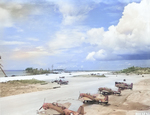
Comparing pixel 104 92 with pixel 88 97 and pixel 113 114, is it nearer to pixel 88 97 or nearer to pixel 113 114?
pixel 88 97

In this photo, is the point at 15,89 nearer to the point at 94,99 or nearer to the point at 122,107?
the point at 94,99

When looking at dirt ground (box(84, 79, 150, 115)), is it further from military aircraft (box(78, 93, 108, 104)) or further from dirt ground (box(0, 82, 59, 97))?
dirt ground (box(0, 82, 59, 97))

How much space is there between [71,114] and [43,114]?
2.42 m

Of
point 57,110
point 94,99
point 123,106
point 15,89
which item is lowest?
point 123,106

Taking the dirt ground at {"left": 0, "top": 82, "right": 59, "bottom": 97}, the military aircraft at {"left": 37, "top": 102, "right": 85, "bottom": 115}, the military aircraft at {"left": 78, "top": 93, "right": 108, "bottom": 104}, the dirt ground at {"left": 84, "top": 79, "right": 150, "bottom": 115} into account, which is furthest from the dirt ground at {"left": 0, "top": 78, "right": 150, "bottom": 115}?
the military aircraft at {"left": 37, "top": 102, "right": 85, "bottom": 115}

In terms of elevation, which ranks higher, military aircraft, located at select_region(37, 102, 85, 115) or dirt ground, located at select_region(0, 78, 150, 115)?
military aircraft, located at select_region(37, 102, 85, 115)

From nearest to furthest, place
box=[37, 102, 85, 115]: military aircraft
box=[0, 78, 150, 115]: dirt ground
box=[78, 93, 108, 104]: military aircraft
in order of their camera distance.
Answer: box=[37, 102, 85, 115]: military aircraft → box=[0, 78, 150, 115]: dirt ground → box=[78, 93, 108, 104]: military aircraft

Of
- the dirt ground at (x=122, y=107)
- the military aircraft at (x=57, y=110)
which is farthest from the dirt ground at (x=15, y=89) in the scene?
the dirt ground at (x=122, y=107)

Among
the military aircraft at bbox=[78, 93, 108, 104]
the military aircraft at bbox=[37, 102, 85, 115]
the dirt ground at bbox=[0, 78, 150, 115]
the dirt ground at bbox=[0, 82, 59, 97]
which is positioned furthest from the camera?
the dirt ground at bbox=[0, 82, 59, 97]

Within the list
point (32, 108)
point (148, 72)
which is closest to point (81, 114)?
point (32, 108)

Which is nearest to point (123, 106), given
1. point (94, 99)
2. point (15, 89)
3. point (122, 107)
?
point (122, 107)

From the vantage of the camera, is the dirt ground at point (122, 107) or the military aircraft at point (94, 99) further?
the military aircraft at point (94, 99)

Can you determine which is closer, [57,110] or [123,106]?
[57,110]

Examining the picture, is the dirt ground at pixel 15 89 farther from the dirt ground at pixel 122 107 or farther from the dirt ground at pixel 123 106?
the dirt ground at pixel 122 107
